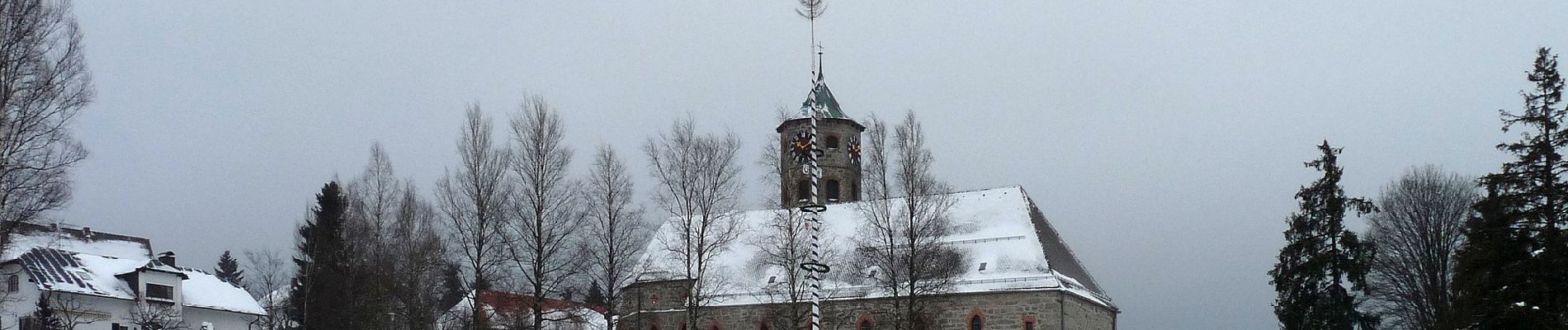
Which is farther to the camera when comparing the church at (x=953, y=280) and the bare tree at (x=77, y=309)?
the bare tree at (x=77, y=309)

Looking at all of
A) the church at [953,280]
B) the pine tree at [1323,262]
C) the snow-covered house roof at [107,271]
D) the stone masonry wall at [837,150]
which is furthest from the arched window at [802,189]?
the snow-covered house roof at [107,271]

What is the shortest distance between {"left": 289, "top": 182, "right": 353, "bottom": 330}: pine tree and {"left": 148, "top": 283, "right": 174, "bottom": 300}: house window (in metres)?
16.8

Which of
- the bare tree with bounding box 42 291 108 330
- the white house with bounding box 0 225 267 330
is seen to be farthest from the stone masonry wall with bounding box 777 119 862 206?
the bare tree with bounding box 42 291 108 330

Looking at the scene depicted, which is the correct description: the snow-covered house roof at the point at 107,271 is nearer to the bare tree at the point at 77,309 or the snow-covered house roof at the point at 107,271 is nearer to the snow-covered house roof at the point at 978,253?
the bare tree at the point at 77,309

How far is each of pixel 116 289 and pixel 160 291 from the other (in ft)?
7.04

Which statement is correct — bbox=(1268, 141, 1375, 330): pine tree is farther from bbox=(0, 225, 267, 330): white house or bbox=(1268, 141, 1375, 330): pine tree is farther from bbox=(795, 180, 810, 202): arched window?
bbox=(0, 225, 267, 330): white house

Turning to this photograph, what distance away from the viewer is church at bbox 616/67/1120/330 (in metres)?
48.2

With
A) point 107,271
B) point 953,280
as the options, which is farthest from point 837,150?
point 107,271

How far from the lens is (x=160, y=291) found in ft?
209

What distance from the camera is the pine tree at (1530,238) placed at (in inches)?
1257

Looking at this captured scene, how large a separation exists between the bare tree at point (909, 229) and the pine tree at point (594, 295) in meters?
7.93

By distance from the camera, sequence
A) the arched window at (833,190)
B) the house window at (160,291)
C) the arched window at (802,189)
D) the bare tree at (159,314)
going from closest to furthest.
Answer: the arched window at (802,189)
the bare tree at (159,314)
the arched window at (833,190)
the house window at (160,291)

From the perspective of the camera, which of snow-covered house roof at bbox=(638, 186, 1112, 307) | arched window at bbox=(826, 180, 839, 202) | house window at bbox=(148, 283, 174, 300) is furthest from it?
house window at bbox=(148, 283, 174, 300)

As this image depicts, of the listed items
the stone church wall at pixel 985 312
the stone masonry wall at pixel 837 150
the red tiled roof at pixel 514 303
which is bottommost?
the stone church wall at pixel 985 312
